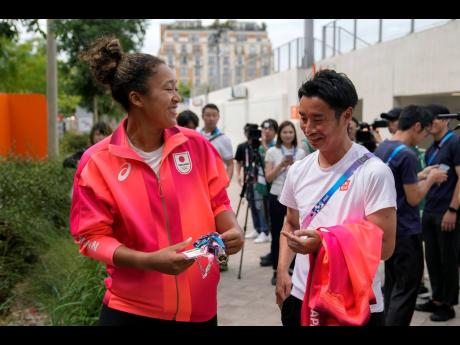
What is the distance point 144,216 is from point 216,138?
Result: 5052 mm

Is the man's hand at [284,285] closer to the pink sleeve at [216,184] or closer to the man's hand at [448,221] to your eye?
the pink sleeve at [216,184]

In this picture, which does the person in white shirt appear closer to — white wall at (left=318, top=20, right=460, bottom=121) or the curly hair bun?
white wall at (left=318, top=20, right=460, bottom=121)

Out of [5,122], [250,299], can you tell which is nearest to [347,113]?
[250,299]

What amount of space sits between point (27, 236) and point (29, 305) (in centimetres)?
124

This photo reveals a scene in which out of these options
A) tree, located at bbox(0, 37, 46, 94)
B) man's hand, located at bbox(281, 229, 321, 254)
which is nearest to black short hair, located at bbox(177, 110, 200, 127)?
man's hand, located at bbox(281, 229, 321, 254)

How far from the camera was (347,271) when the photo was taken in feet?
6.75

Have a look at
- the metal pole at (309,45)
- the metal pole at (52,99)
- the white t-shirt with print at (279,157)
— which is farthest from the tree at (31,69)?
the white t-shirt with print at (279,157)

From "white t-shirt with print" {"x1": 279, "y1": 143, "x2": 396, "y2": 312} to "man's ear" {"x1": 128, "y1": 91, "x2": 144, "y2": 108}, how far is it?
2.58 ft

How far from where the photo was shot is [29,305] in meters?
5.44

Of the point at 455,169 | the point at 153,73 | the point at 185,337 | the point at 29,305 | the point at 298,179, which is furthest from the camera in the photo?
the point at 29,305

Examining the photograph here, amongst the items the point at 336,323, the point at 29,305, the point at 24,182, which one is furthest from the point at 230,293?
the point at 336,323

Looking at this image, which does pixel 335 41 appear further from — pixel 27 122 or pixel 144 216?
pixel 144 216

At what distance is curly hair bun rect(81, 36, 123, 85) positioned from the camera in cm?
238

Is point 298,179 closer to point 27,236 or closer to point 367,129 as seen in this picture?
point 367,129
